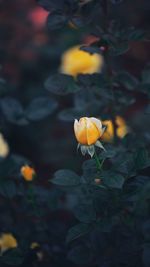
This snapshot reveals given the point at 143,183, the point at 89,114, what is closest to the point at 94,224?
the point at 143,183

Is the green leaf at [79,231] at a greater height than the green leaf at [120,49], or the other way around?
the green leaf at [120,49]

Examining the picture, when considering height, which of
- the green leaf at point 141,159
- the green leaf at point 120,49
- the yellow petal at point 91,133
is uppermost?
the green leaf at point 120,49

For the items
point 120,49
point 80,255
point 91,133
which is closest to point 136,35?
point 120,49

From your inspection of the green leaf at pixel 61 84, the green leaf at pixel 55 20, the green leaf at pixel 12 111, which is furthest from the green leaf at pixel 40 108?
the green leaf at pixel 55 20

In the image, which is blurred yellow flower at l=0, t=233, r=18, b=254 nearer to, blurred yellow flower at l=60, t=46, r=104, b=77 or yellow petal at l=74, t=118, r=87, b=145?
yellow petal at l=74, t=118, r=87, b=145

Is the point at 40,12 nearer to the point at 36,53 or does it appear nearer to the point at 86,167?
the point at 36,53

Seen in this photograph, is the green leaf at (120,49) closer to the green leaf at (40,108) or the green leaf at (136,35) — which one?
the green leaf at (136,35)

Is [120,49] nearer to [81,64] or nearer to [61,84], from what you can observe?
[61,84]
